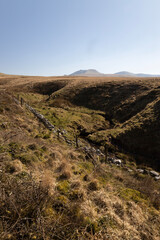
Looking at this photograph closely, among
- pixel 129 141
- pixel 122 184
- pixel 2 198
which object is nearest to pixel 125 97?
pixel 129 141

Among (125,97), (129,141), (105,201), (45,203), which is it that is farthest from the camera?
(125,97)

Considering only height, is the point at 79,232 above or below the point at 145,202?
above

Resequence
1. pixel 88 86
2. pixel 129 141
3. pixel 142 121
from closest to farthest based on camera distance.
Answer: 1. pixel 129 141
2. pixel 142 121
3. pixel 88 86

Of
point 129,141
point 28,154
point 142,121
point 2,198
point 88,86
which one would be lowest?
point 129,141

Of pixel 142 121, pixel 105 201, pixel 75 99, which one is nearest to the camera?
pixel 105 201

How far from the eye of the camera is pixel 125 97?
28953mm

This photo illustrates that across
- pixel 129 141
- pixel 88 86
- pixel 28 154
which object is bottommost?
pixel 129 141

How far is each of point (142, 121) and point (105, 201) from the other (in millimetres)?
16593

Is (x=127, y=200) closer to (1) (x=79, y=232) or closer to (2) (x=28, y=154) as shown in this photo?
(1) (x=79, y=232)

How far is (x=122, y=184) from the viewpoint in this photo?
619 centimetres

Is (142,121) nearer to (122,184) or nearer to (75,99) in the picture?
(122,184)

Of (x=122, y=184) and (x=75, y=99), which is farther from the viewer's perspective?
(x=75, y=99)

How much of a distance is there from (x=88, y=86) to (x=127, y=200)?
35.2 metres

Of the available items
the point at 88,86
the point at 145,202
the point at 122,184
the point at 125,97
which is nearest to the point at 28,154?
the point at 122,184
